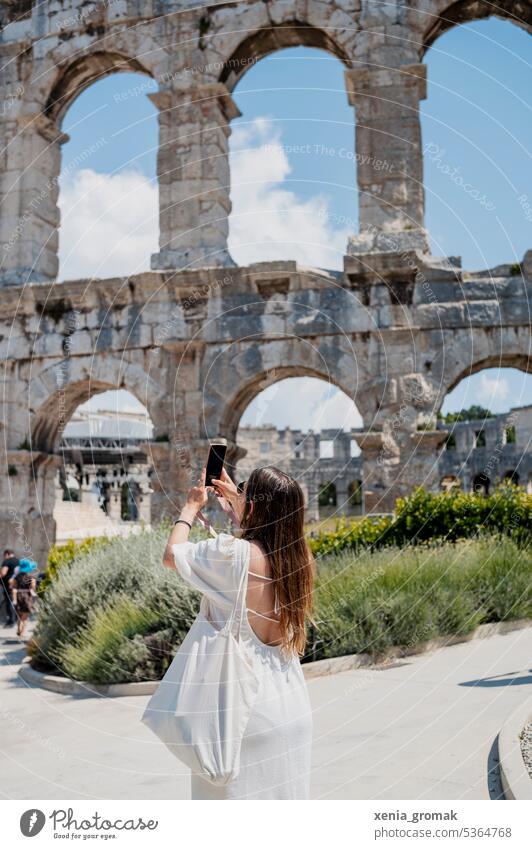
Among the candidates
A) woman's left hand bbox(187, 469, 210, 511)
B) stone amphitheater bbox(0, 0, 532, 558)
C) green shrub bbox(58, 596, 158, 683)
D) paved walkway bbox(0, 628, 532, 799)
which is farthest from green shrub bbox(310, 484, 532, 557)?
woman's left hand bbox(187, 469, 210, 511)

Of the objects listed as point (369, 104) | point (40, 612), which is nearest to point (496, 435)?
point (369, 104)

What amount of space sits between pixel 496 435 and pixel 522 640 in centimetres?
3300

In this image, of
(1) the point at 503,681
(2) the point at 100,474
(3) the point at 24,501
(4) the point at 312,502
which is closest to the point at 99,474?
(2) the point at 100,474

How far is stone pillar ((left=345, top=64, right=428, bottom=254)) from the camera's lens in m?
13.0

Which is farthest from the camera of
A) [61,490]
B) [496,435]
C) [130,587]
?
[496,435]

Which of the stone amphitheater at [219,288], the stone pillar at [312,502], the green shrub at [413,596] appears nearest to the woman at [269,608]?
the green shrub at [413,596]

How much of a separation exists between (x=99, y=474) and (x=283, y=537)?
110 ft

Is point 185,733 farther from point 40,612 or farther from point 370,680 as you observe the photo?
point 40,612

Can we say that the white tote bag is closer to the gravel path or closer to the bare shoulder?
the bare shoulder

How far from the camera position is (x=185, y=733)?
9.25ft

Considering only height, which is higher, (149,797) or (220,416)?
(220,416)

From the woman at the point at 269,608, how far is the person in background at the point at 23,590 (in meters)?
9.11

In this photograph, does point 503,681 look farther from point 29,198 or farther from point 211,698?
point 29,198

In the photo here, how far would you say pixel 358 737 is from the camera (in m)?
5.29
